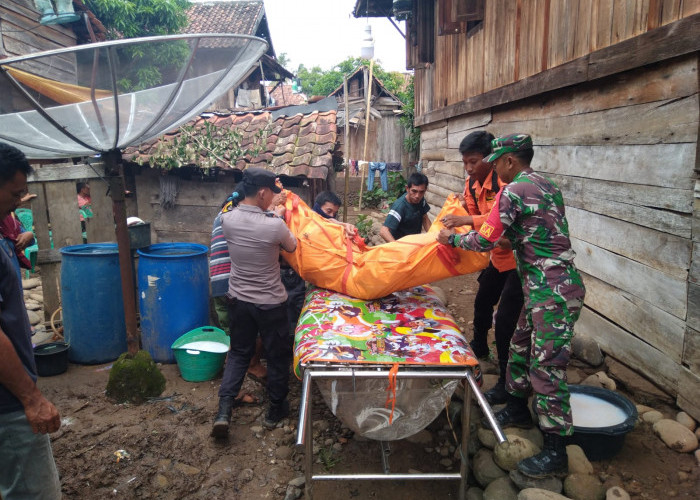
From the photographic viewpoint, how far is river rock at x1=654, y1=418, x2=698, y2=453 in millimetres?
2664

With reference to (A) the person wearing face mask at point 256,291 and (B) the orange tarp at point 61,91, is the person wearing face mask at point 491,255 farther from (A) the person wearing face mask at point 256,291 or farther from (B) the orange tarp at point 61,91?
(B) the orange tarp at point 61,91

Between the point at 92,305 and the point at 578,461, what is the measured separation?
4.23 meters

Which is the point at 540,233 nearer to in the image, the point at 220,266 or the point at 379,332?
the point at 379,332

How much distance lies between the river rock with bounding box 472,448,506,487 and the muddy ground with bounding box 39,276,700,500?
246 mm

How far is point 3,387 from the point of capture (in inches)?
67.8

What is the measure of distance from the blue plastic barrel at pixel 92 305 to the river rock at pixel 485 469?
11.7 feet

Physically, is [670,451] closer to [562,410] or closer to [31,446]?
[562,410]

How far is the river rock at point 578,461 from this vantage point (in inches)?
96.9

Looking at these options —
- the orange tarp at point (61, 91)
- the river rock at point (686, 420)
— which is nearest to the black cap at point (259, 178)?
the orange tarp at point (61, 91)

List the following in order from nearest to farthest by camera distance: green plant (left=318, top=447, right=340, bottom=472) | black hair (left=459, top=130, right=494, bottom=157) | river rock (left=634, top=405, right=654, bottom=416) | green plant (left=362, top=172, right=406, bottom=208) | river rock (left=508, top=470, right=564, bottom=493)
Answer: river rock (left=508, top=470, right=564, bottom=493) < river rock (left=634, top=405, right=654, bottom=416) < green plant (left=318, top=447, right=340, bottom=472) < black hair (left=459, top=130, right=494, bottom=157) < green plant (left=362, top=172, right=406, bottom=208)

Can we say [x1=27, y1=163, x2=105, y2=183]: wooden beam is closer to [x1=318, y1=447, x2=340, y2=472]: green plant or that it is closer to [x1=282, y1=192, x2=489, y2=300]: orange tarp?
[x1=282, y1=192, x2=489, y2=300]: orange tarp

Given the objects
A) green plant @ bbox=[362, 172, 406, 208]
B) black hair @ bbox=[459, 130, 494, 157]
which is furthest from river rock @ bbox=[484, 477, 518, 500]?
green plant @ bbox=[362, 172, 406, 208]

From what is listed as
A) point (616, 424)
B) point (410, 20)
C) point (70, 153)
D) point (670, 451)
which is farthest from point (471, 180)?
point (410, 20)

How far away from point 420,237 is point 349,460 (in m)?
1.62
